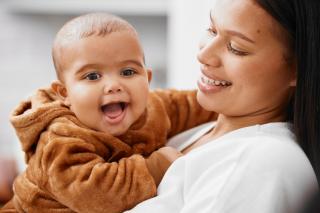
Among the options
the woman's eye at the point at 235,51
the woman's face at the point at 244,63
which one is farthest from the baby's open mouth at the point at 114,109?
the woman's eye at the point at 235,51

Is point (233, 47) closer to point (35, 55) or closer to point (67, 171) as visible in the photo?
point (67, 171)

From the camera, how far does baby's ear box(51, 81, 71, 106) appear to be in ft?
4.93

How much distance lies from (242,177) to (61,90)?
641mm

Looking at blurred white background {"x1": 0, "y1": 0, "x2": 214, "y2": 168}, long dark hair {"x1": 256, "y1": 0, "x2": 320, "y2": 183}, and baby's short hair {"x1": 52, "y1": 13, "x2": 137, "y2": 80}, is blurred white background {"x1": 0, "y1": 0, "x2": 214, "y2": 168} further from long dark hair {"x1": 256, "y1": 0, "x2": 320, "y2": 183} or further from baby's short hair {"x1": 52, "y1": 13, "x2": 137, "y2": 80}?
long dark hair {"x1": 256, "y1": 0, "x2": 320, "y2": 183}

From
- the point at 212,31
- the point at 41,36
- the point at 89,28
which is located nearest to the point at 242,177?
the point at 212,31

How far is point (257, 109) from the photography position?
1350 millimetres

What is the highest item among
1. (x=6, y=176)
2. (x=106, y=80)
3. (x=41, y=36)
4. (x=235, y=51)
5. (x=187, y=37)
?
(x=235, y=51)

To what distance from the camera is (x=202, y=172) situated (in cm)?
125

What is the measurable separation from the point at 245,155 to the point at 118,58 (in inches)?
18.2

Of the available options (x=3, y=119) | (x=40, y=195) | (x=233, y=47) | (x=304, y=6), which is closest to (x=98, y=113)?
(x=40, y=195)

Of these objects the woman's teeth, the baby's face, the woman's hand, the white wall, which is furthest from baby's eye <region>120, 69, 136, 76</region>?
the white wall

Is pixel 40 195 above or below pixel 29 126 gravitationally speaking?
below

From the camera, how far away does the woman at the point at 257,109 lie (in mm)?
1137

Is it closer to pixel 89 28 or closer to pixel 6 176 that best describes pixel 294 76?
pixel 89 28
